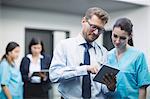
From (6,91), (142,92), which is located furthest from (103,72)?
(6,91)

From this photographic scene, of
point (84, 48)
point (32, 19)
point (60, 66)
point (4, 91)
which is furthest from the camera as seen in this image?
point (32, 19)

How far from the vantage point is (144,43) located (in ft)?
18.7

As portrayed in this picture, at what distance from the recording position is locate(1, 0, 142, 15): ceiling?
207 inches

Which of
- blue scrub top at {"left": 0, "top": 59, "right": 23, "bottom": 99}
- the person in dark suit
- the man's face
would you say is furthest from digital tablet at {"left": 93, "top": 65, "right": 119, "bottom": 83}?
the person in dark suit

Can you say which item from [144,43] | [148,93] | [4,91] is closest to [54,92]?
[4,91]

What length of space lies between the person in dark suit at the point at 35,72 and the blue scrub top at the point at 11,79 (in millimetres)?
568

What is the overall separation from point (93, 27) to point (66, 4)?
3695 mm

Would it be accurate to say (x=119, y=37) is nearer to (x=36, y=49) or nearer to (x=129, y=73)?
(x=129, y=73)

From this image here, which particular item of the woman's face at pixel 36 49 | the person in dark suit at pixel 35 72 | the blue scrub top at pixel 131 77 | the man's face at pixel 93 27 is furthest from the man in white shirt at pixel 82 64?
the woman's face at pixel 36 49

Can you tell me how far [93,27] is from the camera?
1.90 meters

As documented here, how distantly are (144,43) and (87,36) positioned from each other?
394 centimetres

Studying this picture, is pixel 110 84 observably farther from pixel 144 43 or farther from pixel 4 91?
pixel 144 43

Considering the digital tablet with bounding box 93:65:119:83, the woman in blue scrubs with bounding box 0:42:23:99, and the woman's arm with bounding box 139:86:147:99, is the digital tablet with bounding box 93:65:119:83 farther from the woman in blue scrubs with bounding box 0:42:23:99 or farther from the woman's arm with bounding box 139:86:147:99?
the woman in blue scrubs with bounding box 0:42:23:99

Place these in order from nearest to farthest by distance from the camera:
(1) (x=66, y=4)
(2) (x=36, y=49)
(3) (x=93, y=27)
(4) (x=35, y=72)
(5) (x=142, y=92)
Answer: (3) (x=93, y=27) < (5) (x=142, y=92) < (4) (x=35, y=72) < (2) (x=36, y=49) < (1) (x=66, y=4)
